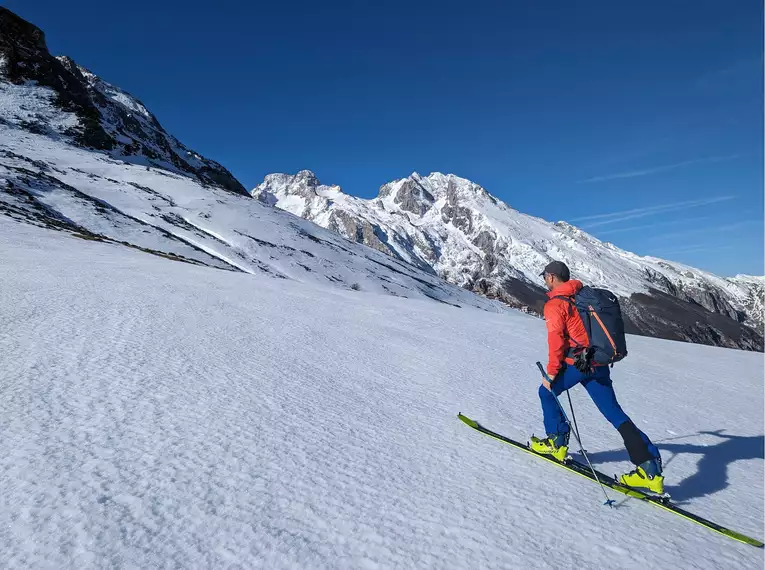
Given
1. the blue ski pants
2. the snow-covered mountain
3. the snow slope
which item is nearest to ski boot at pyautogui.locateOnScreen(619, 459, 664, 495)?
the blue ski pants

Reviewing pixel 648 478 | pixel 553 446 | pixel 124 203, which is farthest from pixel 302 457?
pixel 124 203

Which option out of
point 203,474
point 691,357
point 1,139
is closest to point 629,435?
point 203,474

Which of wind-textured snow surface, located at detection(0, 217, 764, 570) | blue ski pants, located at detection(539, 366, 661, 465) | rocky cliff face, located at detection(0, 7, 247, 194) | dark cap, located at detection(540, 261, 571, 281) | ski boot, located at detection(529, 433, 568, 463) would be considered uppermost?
rocky cliff face, located at detection(0, 7, 247, 194)

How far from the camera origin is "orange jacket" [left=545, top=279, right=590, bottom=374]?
4441mm

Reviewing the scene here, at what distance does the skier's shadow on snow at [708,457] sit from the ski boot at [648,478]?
Result: 54 cm

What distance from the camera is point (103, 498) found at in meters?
2.72

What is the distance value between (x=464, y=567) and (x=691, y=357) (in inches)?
535

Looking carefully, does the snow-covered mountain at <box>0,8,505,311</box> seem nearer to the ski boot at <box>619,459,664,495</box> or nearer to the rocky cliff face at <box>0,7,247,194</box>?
the rocky cliff face at <box>0,7,247,194</box>

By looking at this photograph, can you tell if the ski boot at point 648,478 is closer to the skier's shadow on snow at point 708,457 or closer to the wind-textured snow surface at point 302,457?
the wind-textured snow surface at point 302,457

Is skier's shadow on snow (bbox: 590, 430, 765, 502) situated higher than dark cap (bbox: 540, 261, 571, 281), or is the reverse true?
dark cap (bbox: 540, 261, 571, 281)

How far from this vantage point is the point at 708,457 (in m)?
5.39

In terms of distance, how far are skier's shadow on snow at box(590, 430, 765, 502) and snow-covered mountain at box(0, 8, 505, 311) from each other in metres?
26.2

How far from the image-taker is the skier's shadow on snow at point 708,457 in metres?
4.44

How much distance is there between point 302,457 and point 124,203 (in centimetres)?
5848
